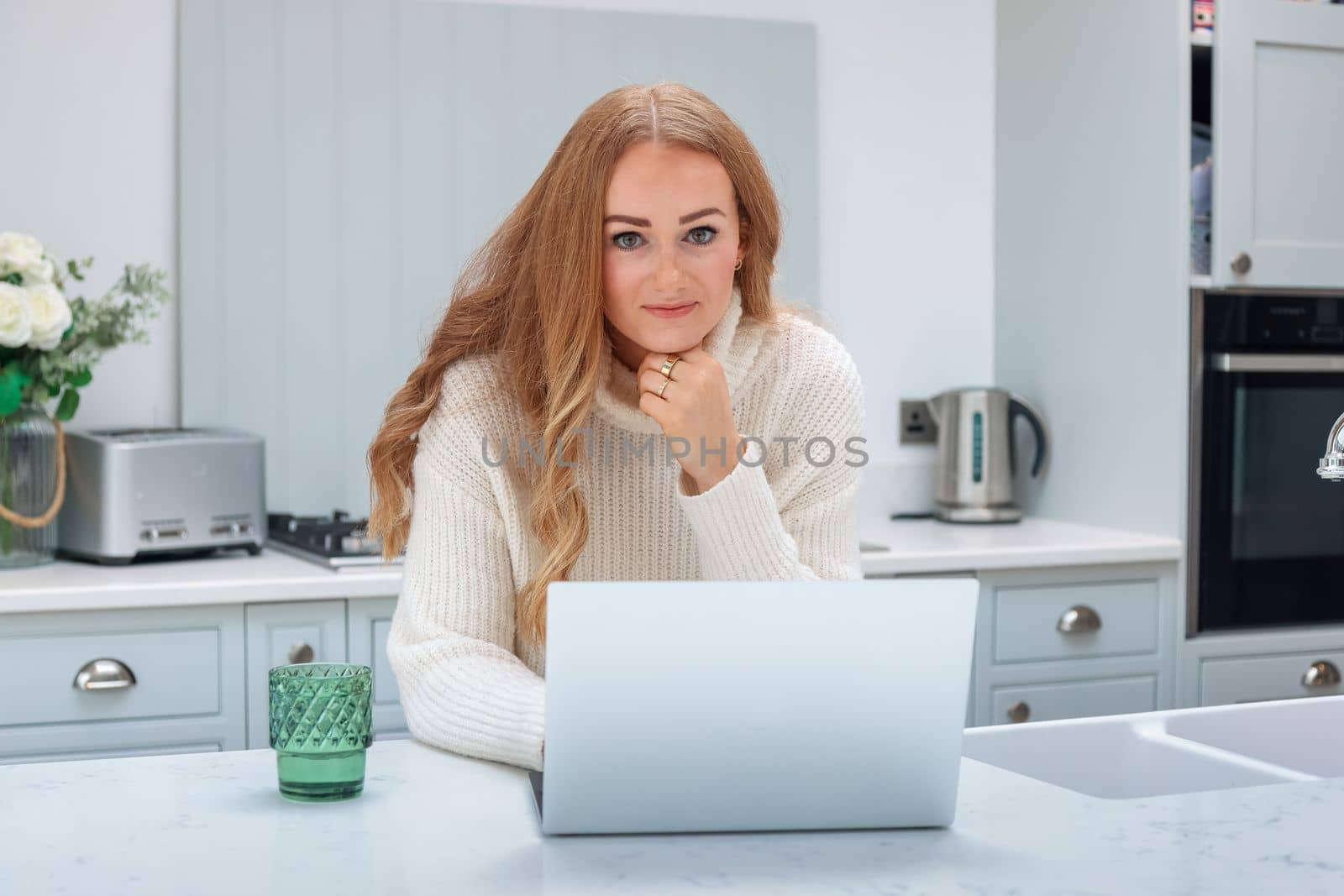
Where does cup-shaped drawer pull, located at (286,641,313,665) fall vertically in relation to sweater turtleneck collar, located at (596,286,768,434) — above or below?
below

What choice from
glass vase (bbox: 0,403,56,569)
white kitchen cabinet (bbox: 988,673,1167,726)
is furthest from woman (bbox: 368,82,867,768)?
white kitchen cabinet (bbox: 988,673,1167,726)

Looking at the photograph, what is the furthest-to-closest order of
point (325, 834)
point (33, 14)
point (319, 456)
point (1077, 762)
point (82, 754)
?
point (319, 456) < point (33, 14) < point (82, 754) < point (1077, 762) < point (325, 834)

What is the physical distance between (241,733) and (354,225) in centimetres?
101

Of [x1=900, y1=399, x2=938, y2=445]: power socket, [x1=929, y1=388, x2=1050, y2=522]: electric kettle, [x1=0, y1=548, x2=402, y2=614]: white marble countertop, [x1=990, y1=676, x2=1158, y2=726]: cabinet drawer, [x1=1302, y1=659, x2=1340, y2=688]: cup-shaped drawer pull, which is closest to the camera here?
[x1=0, y1=548, x2=402, y2=614]: white marble countertop

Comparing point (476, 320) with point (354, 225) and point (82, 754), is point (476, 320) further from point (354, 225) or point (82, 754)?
point (354, 225)

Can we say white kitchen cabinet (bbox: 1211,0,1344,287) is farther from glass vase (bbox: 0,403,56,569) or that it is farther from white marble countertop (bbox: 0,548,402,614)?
glass vase (bbox: 0,403,56,569)

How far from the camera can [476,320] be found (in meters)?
1.56

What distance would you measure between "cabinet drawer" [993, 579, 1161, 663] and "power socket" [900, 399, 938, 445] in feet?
1.98

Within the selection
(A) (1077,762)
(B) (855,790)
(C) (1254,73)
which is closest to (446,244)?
(C) (1254,73)

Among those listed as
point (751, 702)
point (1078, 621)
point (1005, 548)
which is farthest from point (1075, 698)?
point (751, 702)

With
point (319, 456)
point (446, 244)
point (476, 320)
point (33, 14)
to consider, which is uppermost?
point (33, 14)

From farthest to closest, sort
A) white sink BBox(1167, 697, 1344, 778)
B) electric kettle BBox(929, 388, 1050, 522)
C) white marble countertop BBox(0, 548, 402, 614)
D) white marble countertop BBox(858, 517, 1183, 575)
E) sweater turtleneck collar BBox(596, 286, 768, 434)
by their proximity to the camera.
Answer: electric kettle BBox(929, 388, 1050, 522)
white marble countertop BBox(858, 517, 1183, 575)
white marble countertop BBox(0, 548, 402, 614)
sweater turtleneck collar BBox(596, 286, 768, 434)
white sink BBox(1167, 697, 1344, 778)

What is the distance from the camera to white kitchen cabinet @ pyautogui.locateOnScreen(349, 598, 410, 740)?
217 cm

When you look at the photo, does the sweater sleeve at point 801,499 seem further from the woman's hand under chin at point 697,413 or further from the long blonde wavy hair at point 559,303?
the long blonde wavy hair at point 559,303
